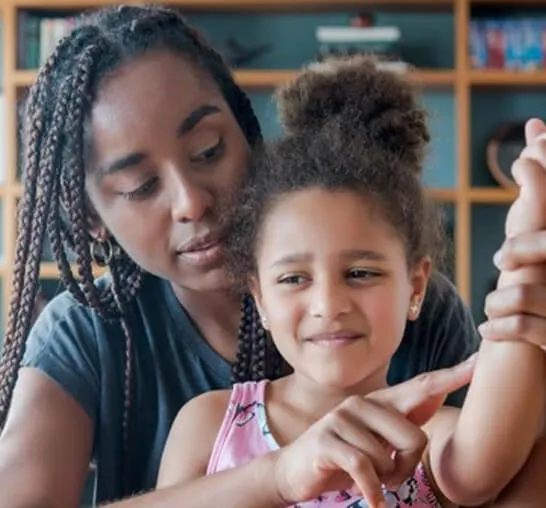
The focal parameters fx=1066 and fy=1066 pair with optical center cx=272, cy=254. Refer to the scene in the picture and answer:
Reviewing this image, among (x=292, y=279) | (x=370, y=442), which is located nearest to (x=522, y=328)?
(x=370, y=442)

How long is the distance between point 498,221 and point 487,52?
58cm

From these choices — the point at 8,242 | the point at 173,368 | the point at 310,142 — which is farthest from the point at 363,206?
the point at 8,242

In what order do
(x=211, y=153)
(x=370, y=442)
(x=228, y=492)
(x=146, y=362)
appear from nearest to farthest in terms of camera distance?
(x=370, y=442) → (x=228, y=492) → (x=211, y=153) → (x=146, y=362)

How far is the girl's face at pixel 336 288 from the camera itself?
3.57 ft

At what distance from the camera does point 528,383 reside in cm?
97

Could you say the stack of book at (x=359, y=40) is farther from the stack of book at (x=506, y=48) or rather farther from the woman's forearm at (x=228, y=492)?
the woman's forearm at (x=228, y=492)

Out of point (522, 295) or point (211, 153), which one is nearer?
point (522, 295)

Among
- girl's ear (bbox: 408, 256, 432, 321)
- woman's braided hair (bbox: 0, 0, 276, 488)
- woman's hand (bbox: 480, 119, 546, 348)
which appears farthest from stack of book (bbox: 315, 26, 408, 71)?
woman's hand (bbox: 480, 119, 546, 348)

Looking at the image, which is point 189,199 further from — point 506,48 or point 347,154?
point 506,48

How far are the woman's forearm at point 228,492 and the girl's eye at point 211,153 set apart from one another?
407 millimetres

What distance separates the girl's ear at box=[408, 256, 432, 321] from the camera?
119cm

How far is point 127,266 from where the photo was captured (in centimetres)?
145

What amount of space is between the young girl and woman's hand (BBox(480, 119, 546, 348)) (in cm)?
3

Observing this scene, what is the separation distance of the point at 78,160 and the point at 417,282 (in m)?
0.46
